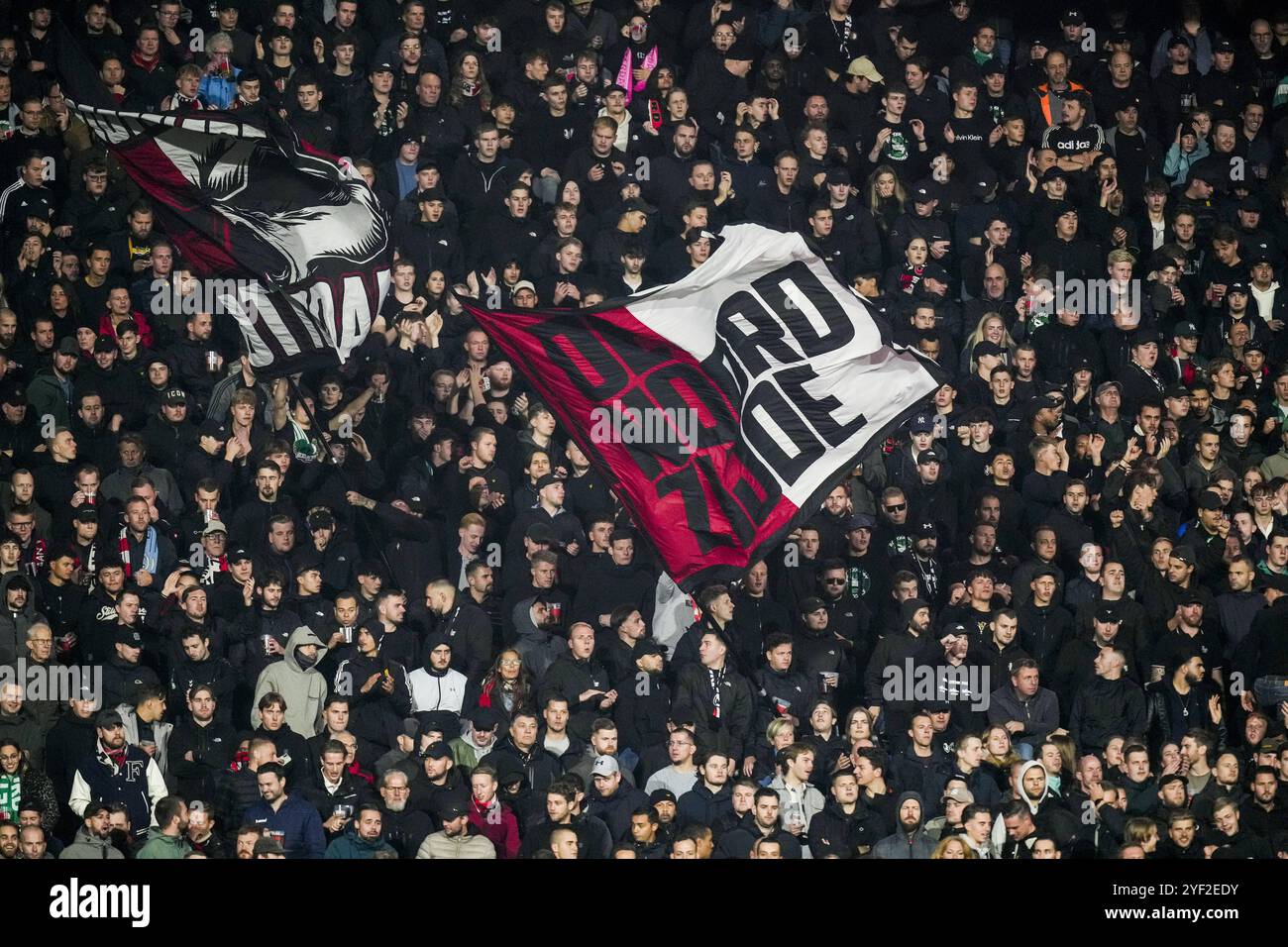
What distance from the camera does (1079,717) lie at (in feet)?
48.1

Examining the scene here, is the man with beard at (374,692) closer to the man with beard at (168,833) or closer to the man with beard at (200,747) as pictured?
the man with beard at (200,747)

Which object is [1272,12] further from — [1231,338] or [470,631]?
[470,631]

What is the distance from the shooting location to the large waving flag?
15516mm

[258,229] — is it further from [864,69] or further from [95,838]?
[864,69]

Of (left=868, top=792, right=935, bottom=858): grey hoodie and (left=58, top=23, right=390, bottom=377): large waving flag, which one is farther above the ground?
(left=58, top=23, right=390, bottom=377): large waving flag

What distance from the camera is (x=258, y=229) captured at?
15633 mm

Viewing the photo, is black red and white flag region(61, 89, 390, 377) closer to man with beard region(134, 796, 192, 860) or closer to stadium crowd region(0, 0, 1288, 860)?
stadium crowd region(0, 0, 1288, 860)

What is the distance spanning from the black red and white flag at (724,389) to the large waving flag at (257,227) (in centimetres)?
115

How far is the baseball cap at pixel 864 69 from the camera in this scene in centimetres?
1764

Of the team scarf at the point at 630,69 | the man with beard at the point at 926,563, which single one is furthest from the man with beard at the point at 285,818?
the team scarf at the point at 630,69

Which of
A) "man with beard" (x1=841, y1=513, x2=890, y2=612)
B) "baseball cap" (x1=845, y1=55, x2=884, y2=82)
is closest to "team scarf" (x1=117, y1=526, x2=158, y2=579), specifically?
"man with beard" (x1=841, y1=513, x2=890, y2=612)

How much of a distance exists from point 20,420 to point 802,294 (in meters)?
4.63

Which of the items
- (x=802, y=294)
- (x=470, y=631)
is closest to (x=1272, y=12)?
(x=802, y=294)
